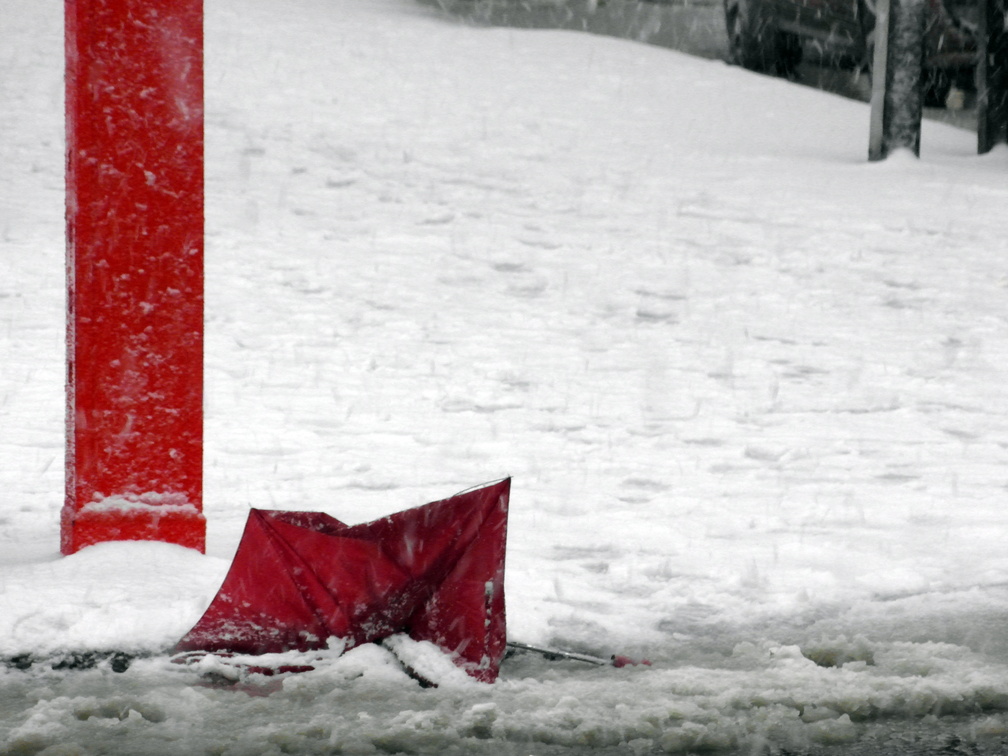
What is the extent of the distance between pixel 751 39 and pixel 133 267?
1008 cm

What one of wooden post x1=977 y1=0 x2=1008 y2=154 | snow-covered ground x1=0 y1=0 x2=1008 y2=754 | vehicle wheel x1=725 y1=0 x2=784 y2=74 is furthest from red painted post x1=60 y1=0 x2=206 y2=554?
vehicle wheel x1=725 y1=0 x2=784 y2=74

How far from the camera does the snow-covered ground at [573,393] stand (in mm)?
2816

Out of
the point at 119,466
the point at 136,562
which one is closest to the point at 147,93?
the point at 119,466

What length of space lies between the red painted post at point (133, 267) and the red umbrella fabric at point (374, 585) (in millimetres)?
619

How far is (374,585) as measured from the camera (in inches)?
118

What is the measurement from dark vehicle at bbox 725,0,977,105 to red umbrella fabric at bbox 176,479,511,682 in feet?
30.1

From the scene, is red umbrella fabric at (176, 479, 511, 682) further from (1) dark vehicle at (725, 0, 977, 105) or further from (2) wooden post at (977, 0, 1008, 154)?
(1) dark vehicle at (725, 0, 977, 105)

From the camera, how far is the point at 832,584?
3598 mm

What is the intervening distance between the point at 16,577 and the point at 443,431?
2.21m

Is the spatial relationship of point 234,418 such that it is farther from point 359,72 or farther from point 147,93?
point 359,72

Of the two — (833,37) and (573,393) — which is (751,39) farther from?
(573,393)

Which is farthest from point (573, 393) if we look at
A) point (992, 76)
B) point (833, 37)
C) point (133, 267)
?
point (833, 37)

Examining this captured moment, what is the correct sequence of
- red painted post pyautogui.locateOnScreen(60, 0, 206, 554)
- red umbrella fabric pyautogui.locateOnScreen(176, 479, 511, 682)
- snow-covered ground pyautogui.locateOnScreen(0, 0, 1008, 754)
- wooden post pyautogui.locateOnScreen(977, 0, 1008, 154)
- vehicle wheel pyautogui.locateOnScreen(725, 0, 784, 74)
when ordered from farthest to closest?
1. vehicle wheel pyautogui.locateOnScreen(725, 0, 784, 74)
2. wooden post pyautogui.locateOnScreen(977, 0, 1008, 154)
3. red painted post pyautogui.locateOnScreen(60, 0, 206, 554)
4. red umbrella fabric pyautogui.locateOnScreen(176, 479, 511, 682)
5. snow-covered ground pyautogui.locateOnScreen(0, 0, 1008, 754)

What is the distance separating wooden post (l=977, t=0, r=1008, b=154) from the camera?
31.2 feet
